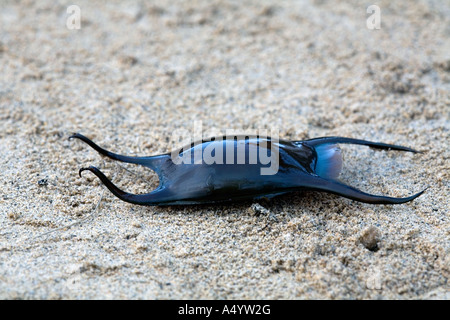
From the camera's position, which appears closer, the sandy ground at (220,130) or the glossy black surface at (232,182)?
the sandy ground at (220,130)

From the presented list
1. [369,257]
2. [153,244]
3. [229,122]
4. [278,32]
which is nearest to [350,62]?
[278,32]

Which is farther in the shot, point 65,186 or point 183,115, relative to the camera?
point 183,115

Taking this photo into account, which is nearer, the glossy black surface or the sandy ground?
the sandy ground

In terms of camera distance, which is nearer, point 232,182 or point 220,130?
point 232,182

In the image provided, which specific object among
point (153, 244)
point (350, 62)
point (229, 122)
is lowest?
point (153, 244)

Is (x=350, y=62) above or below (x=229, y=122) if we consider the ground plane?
above

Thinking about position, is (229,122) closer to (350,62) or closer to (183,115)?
(183,115)

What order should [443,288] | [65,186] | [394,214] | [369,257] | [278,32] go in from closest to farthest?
1. [443,288]
2. [369,257]
3. [394,214]
4. [65,186]
5. [278,32]

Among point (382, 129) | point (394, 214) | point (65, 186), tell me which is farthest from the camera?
point (382, 129)
